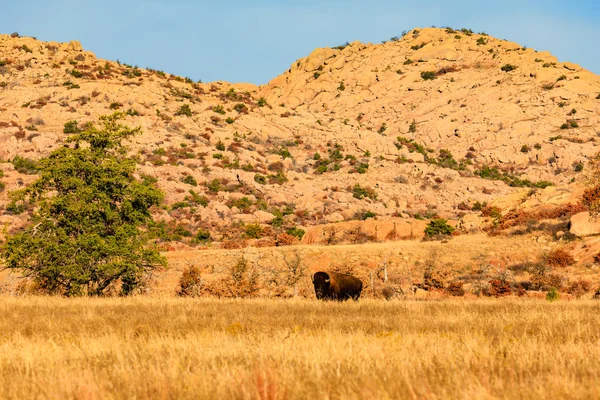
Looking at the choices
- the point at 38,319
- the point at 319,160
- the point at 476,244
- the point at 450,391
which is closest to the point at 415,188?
the point at 319,160

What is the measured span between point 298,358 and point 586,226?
114 ft

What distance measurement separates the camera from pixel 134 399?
15.2ft

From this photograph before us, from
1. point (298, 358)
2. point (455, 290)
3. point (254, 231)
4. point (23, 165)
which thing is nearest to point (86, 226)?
point (298, 358)

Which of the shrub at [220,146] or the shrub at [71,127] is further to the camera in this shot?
the shrub at [220,146]

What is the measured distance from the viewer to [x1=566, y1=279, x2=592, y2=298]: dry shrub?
26100 millimetres

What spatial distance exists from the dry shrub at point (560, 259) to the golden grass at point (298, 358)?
2084 cm

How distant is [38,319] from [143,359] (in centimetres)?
613

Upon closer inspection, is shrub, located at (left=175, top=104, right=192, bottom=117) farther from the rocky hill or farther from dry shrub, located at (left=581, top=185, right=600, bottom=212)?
dry shrub, located at (left=581, top=185, right=600, bottom=212)

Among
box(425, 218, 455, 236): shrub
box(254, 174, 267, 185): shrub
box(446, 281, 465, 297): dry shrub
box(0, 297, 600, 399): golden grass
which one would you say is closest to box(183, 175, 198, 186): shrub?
box(254, 174, 267, 185): shrub

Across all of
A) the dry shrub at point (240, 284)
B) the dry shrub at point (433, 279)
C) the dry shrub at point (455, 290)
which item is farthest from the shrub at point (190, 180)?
the dry shrub at point (455, 290)

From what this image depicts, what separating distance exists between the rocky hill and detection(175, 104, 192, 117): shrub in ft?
0.70

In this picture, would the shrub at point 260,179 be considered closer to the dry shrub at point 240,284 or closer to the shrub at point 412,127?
the dry shrub at point 240,284

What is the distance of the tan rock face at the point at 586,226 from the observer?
35.4 metres

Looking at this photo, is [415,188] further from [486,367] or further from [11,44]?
[11,44]
